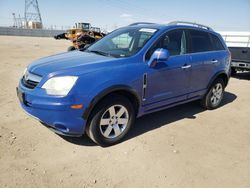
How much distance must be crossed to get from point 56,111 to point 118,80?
0.93 meters

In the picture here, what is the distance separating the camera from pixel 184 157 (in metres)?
3.41

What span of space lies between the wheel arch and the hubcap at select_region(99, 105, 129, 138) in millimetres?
205

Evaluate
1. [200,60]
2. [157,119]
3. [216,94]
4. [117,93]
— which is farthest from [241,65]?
[117,93]

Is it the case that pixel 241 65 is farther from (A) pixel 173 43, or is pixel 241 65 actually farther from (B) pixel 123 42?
(B) pixel 123 42

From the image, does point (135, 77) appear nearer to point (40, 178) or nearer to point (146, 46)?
point (146, 46)

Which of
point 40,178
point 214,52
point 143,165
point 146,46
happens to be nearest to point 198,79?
point 214,52

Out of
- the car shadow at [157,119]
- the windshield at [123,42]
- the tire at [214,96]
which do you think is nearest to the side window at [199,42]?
the tire at [214,96]

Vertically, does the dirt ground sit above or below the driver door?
below

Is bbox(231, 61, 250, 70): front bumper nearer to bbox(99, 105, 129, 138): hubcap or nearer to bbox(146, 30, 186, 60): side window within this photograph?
bbox(146, 30, 186, 60): side window

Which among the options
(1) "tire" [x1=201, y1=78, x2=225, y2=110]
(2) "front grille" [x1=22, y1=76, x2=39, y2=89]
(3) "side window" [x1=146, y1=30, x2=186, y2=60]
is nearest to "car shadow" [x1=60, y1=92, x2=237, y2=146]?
(1) "tire" [x1=201, y1=78, x2=225, y2=110]

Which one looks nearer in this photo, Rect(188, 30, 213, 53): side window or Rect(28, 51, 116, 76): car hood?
Rect(28, 51, 116, 76): car hood

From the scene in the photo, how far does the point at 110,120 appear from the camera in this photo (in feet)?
11.5

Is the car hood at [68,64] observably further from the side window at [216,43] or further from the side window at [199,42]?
the side window at [216,43]

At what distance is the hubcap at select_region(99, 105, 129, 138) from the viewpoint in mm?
3447
